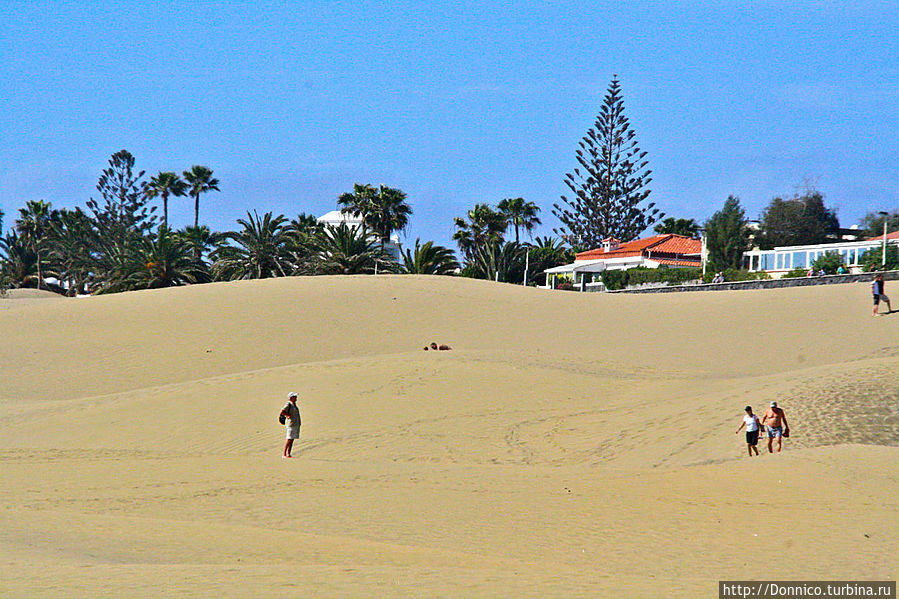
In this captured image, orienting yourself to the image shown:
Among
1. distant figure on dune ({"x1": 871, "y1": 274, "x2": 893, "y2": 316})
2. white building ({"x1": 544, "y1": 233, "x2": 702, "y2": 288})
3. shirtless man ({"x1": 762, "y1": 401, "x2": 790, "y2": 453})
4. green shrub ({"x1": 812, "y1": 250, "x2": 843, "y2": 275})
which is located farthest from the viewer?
white building ({"x1": 544, "y1": 233, "x2": 702, "y2": 288})

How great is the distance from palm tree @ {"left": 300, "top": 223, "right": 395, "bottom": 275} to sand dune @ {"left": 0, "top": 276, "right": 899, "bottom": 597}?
17.0 meters

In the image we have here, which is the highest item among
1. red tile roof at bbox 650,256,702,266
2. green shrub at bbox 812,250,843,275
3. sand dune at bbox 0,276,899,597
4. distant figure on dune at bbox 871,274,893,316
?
red tile roof at bbox 650,256,702,266

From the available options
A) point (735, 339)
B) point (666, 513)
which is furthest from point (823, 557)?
point (735, 339)

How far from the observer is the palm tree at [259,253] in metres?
57.0

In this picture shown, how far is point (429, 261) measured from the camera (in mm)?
61438

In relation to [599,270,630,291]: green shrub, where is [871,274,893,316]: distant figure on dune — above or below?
below

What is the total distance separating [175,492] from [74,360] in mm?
21802

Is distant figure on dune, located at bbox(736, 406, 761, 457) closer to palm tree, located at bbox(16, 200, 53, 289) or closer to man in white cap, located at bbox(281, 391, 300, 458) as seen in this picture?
man in white cap, located at bbox(281, 391, 300, 458)

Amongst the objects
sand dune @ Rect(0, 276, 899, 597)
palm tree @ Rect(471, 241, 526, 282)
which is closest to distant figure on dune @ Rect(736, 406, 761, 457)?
sand dune @ Rect(0, 276, 899, 597)

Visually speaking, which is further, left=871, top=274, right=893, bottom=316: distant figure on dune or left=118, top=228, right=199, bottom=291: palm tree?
left=118, top=228, right=199, bottom=291: palm tree

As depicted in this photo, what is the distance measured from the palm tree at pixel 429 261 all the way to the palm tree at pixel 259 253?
797 centimetres

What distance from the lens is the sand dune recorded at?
9164 mm

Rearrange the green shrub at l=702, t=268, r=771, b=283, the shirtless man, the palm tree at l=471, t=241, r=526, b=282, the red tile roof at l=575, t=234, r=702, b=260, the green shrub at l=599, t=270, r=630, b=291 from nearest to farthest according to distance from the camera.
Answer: the shirtless man < the green shrub at l=702, t=268, r=771, b=283 < the green shrub at l=599, t=270, r=630, b=291 < the palm tree at l=471, t=241, r=526, b=282 < the red tile roof at l=575, t=234, r=702, b=260

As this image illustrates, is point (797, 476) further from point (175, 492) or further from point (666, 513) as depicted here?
point (175, 492)
